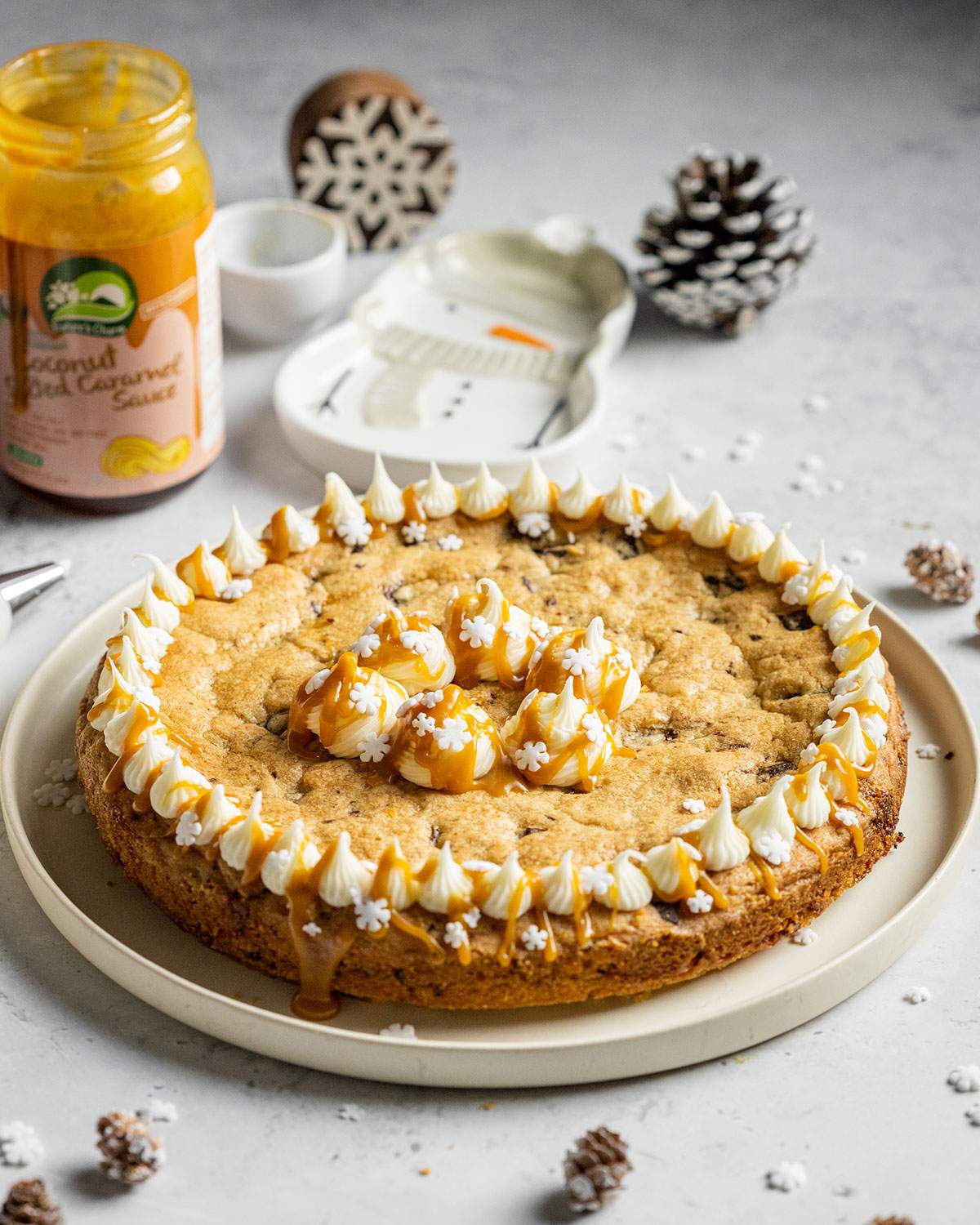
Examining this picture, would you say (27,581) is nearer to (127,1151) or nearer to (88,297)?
(88,297)

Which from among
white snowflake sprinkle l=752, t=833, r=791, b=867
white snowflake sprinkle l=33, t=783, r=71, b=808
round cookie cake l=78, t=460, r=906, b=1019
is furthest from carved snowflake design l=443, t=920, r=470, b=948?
white snowflake sprinkle l=33, t=783, r=71, b=808

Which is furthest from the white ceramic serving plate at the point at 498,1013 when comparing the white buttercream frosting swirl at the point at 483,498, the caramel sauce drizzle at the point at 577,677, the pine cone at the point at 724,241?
the pine cone at the point at 724,241

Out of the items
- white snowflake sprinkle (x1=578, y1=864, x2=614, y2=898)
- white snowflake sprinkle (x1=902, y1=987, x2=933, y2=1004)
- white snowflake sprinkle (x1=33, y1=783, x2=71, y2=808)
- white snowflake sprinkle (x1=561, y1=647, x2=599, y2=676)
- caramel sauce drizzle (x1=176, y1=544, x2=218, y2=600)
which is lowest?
white snowflake sprinkle (x1=33, y1=783, x2=71, y2=808)

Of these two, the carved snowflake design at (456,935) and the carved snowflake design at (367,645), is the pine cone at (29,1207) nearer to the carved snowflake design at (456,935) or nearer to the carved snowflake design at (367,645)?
the carved snowflake design at (456,935)

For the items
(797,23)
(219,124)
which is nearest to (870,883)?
(219,124)

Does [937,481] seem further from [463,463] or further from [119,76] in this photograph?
[119,76]

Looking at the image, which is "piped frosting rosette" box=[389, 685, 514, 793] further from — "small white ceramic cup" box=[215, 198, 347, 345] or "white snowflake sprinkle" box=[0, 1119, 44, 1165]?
"small white ceramic cup" box=[215, 198, 347, 345]

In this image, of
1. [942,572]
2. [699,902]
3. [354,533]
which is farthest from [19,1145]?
[942,572]
